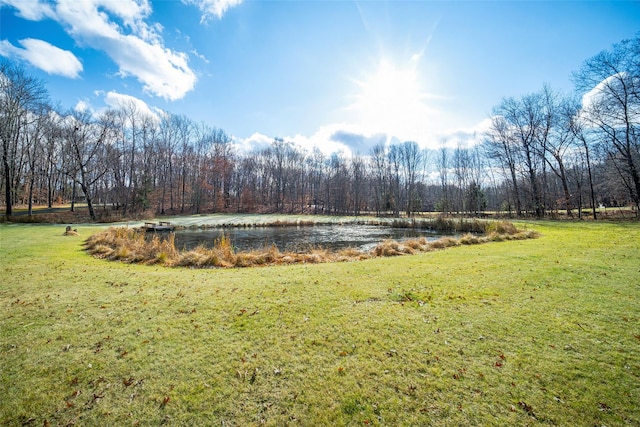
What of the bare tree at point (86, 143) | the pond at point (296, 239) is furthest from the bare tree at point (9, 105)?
the pond at point (296, 239)

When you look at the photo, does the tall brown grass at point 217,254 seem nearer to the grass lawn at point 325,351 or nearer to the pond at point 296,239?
the pond at point 296,239

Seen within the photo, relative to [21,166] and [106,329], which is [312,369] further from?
[21,166]

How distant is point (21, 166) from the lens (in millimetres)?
34375

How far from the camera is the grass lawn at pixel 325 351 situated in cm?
259

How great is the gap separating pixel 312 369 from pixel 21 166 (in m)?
51.2

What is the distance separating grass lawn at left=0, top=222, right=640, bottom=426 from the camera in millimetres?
2586

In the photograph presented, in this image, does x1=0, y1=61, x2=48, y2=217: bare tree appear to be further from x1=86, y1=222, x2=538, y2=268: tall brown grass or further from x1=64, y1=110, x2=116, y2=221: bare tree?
x1=86, y1=222, x2=538, y2=268: tall brown grass

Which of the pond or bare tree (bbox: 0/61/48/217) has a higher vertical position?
bare tree (bbox: 0/61/48/217)

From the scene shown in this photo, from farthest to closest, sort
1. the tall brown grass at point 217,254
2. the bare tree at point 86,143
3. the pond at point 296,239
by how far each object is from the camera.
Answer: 1. the bare tree at point 86,143
2. the pond at point 296,239
3. the tall brown grass at point 217,254

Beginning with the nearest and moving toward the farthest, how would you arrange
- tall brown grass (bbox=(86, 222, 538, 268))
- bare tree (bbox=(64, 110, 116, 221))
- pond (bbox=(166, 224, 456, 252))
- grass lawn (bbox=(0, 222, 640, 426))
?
1. grass lawn (bbox=(0, 222, 640, 426))
2. tall brown grass (bbox=(86, 222, 538, 268))
3. pond (bbox=(166, 224, 456, 252))
4. bare tree (bbox=(64, 110, 116, 221))

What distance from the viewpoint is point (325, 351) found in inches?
141

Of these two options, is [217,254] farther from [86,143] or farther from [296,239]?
[86,143]

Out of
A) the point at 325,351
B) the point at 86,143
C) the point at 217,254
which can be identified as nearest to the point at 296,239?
the point at 217,254

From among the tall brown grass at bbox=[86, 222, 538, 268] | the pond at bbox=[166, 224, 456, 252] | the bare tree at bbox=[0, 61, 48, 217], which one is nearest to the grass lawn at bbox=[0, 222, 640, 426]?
the tall brown grass at bbox=[86, 222, 538, 268]
